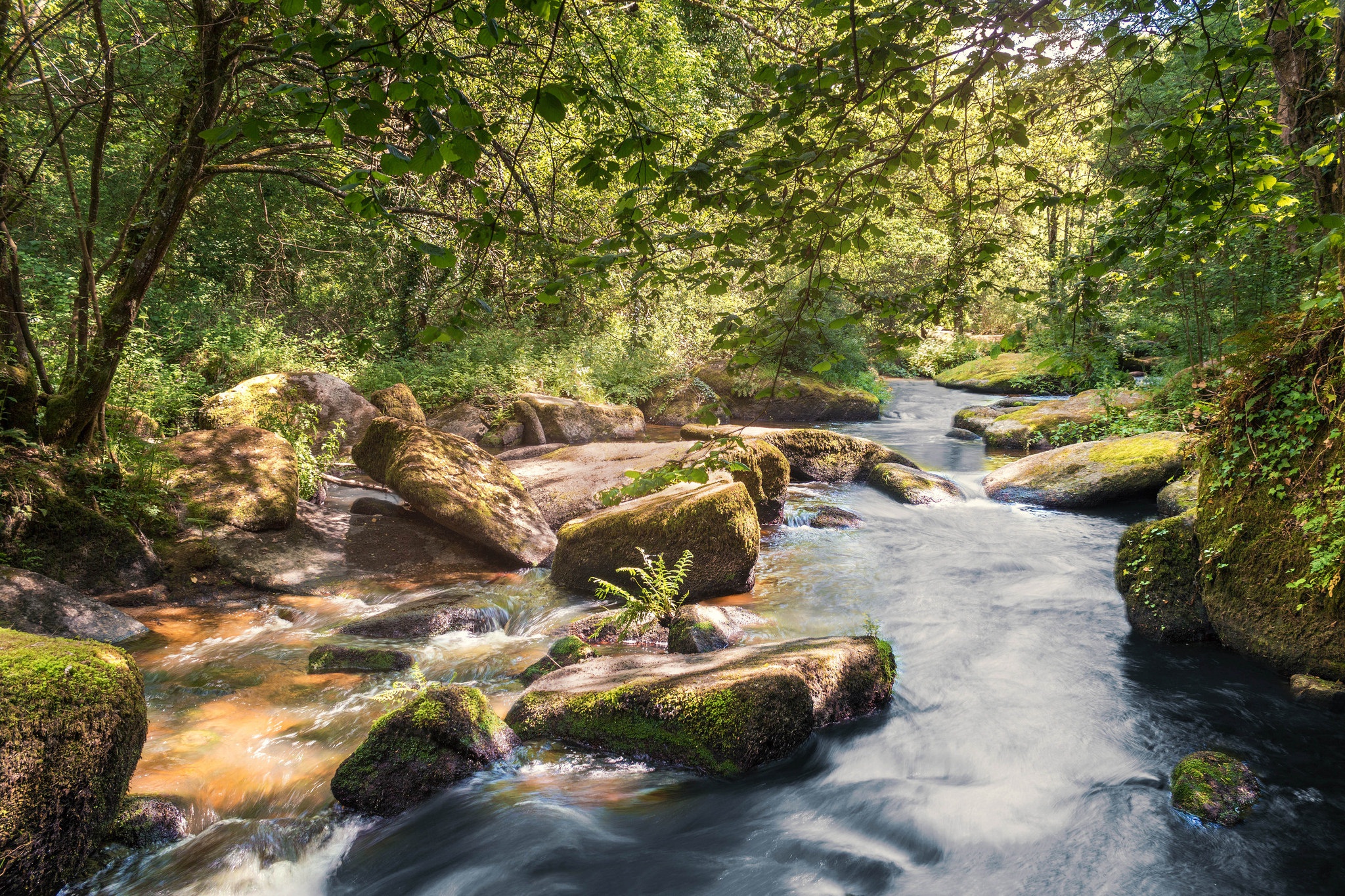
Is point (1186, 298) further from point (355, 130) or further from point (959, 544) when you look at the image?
point (355, 130)

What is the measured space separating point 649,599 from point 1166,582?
4672 mm

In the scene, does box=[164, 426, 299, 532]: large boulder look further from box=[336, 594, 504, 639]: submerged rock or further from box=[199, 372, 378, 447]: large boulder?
box=[336, 594, 504, 639]: submerged rock

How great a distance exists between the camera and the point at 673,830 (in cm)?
397

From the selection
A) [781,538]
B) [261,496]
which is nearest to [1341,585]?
[781,538]

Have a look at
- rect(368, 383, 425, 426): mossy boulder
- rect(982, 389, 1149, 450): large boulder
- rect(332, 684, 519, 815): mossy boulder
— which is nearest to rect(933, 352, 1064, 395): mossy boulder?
rect(982, 389, 1149, 450): large boulder

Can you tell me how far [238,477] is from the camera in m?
7.81

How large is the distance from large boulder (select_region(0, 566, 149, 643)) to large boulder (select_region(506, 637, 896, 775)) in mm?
3439

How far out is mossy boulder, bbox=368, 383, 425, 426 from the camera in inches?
493

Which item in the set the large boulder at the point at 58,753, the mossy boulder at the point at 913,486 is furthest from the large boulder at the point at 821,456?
the large boulder at the point at 58,753

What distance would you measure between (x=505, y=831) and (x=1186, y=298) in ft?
44.0

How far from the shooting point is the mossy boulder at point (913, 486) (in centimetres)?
1109

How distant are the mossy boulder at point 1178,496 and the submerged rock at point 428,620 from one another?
814cm

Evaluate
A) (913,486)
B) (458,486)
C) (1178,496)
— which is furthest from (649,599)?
(1178,496)

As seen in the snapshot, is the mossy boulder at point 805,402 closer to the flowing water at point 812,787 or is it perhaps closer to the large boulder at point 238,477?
the large boulder at point 238,477
